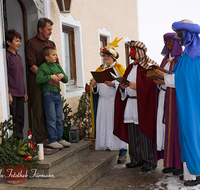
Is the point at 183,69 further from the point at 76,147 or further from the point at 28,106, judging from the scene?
the point at 28,106

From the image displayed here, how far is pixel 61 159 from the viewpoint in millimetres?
4238

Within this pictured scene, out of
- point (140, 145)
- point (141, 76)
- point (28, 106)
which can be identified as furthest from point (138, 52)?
point (28, 106)

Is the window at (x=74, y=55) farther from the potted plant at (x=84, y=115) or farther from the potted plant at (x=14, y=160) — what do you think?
the potted plant at (x=14, y=160)

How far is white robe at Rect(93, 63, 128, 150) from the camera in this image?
5.54 m

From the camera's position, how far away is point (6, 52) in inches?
173

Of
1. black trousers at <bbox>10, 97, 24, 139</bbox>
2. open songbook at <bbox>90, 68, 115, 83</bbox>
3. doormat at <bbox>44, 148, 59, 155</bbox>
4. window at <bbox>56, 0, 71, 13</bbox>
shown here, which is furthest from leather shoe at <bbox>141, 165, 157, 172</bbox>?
window at <bbox>56, 0, 71, 13</bbox>

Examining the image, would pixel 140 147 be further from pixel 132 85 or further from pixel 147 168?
pixel 132 85

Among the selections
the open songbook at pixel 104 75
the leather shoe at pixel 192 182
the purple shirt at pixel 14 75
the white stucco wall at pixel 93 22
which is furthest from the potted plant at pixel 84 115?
the leather shoe at pixel 192 182

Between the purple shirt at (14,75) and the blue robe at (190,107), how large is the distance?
2.28 meters

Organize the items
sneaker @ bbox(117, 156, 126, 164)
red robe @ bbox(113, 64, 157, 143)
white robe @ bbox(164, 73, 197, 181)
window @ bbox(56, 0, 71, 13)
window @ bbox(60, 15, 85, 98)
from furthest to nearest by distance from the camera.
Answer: window @ bbox(60, 15, 85, 98) < window @ bbox(56, 0, 71, 13) < sneaker @ bbox(117, 156, 126, 164) < red robe @ bbox(113, 64, 157, 143) < white robe @ bbox(164, 73, 197, 181)

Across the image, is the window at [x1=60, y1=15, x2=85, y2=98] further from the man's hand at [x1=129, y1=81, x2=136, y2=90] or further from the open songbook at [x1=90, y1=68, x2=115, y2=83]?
the man's hand at [x1=129, y1=81, x2=136, y2=90]

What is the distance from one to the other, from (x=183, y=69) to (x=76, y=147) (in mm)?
2087

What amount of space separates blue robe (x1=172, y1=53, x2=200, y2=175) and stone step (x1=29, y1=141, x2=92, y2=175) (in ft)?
5.54

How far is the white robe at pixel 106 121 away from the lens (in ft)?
18.2
